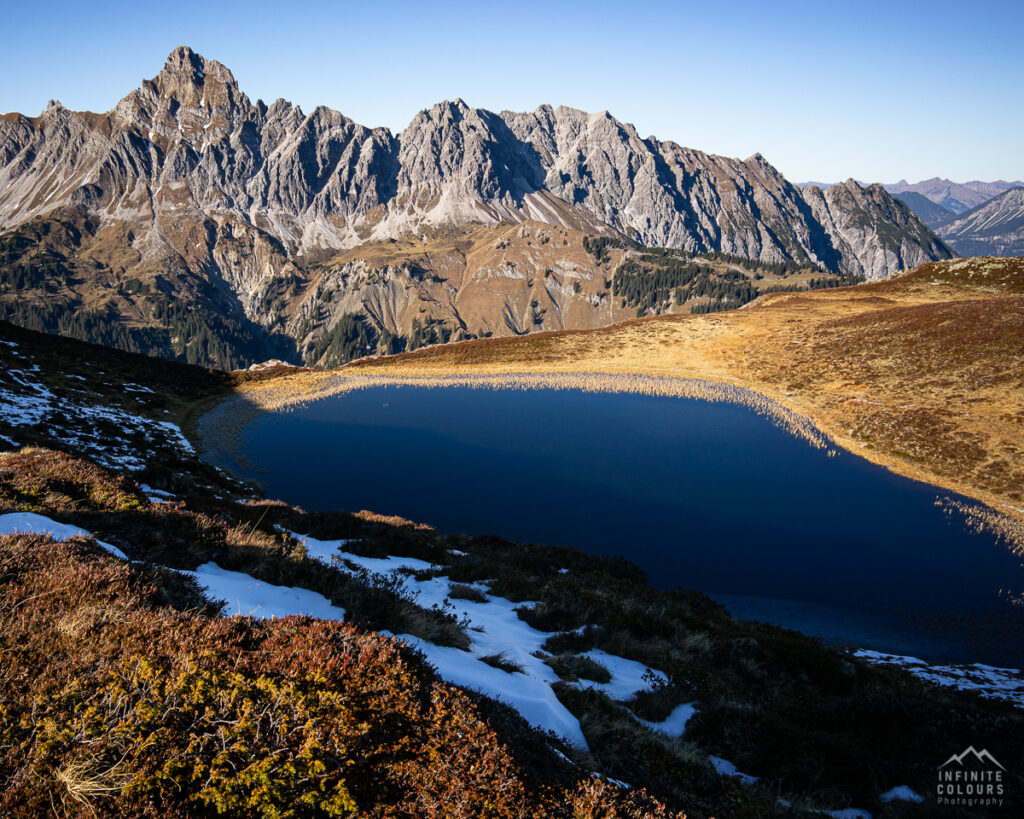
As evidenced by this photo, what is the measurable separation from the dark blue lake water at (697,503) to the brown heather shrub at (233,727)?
59.0ft

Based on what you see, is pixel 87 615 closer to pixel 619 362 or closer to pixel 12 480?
pixel 12 480

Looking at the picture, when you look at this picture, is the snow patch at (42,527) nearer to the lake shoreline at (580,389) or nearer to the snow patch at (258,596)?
the snow patch at (258,596)

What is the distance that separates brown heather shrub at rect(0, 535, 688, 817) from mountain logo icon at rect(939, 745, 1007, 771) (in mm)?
5196

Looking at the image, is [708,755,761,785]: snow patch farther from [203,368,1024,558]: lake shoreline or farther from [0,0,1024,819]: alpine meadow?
[203,368,1024,558]: lake shoreline

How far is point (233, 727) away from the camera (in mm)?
3406

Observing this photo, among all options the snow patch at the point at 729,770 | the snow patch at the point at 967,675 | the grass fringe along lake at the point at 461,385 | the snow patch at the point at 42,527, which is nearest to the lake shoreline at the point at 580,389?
the grass fringe along lake at the point at 461,385

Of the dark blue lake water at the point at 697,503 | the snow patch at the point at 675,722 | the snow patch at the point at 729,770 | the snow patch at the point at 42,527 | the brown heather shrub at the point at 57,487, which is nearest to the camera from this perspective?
the snow patch at the point at 729,770

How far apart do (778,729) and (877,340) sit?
6067 cm

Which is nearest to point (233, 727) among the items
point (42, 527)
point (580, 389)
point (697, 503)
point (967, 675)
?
point (42, 527)

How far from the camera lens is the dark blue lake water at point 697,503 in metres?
19.4

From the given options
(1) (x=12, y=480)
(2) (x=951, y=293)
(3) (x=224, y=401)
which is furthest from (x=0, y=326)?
(2) (x=951, y=293)

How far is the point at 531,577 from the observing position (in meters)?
14.5

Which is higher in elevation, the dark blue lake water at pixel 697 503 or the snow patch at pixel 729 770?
the snow patch at pixel 729 770

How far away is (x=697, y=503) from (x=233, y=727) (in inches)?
1082
